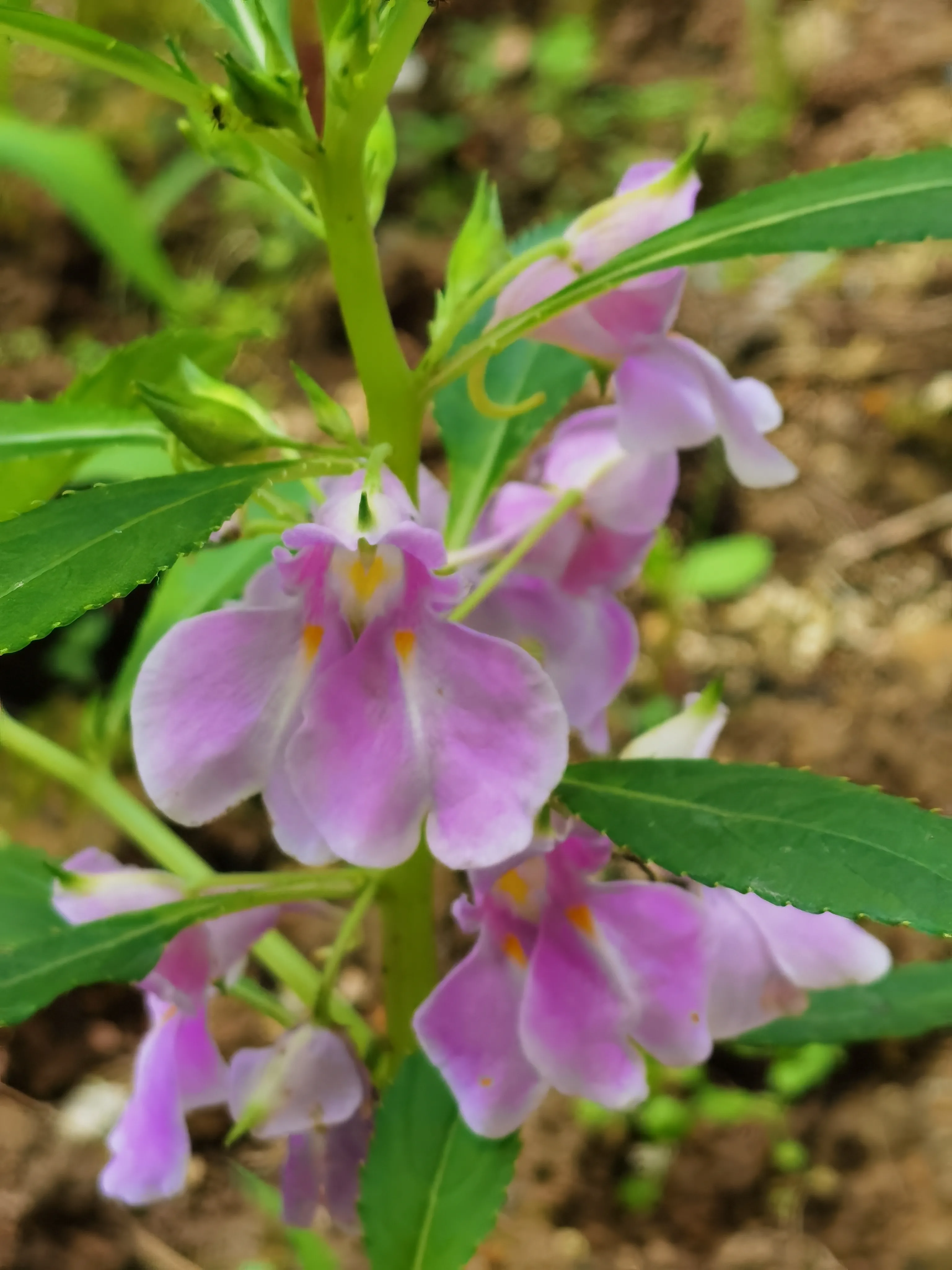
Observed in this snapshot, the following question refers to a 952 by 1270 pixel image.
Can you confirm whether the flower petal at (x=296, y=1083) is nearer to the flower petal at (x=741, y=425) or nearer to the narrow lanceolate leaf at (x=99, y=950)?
the narrow lanceolate leaf at (x=99, y=950)

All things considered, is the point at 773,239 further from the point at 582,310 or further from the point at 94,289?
the point at 94,289

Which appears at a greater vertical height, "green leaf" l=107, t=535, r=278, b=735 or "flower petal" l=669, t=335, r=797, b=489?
"flower petal" l=669, t=335, r=797, b=489

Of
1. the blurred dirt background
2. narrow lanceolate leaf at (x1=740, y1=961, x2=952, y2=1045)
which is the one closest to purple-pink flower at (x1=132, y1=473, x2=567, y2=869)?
narrow lanceolate leaf at (x1=740, y1=961, x2=952, y2=1045)

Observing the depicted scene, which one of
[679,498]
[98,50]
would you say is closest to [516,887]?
[98,50]

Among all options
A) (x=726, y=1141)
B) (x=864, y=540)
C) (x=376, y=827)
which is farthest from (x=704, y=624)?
(x=376, y=827)

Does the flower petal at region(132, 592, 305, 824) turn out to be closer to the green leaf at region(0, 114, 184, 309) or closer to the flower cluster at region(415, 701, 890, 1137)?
the flower cluster at region(415, 701, 890, 1137)

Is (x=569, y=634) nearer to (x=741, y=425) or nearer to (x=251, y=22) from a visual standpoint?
(x=741, y=425)
